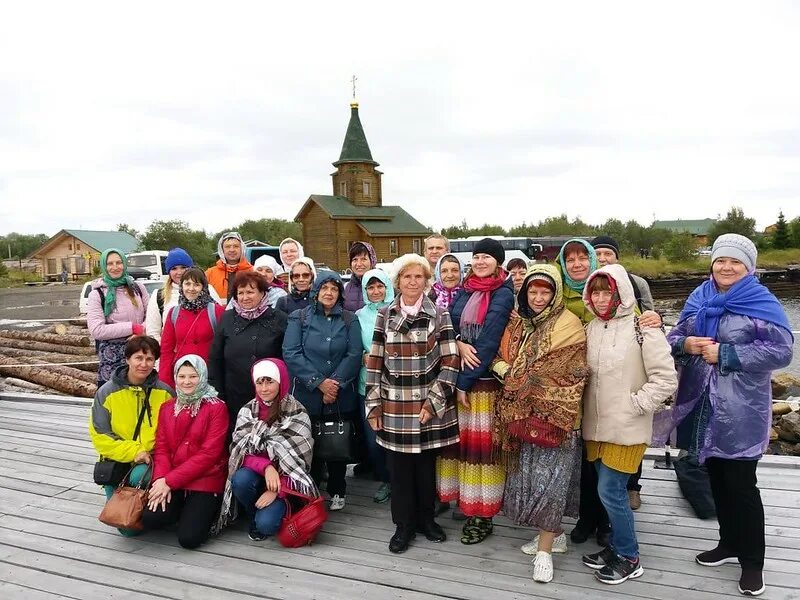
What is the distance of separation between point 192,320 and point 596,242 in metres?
3.07

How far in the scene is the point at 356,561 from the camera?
126 inches

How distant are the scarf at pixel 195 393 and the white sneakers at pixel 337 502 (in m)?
1.08

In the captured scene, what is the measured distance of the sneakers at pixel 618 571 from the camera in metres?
2.92

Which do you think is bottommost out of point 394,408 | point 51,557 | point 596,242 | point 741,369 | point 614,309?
point 51,557

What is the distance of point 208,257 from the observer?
47250mm

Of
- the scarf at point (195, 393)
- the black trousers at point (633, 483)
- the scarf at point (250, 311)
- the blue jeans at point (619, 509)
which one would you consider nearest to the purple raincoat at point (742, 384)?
the blue jeans at point (619, 509)

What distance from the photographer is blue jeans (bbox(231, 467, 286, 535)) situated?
346 centimetres

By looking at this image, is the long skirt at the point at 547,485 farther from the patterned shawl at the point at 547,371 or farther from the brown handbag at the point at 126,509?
the brown handbag at the point at 126,509

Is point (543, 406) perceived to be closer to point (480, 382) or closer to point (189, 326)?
point (480, 382)

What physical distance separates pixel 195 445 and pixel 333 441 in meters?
0.87

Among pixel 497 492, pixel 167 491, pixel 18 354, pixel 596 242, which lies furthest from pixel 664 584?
pixel 18 354

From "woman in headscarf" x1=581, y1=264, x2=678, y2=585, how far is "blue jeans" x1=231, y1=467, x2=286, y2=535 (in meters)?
1.87

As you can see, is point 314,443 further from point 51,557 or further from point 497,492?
point 51,557

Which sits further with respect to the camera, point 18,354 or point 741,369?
point 18,354
